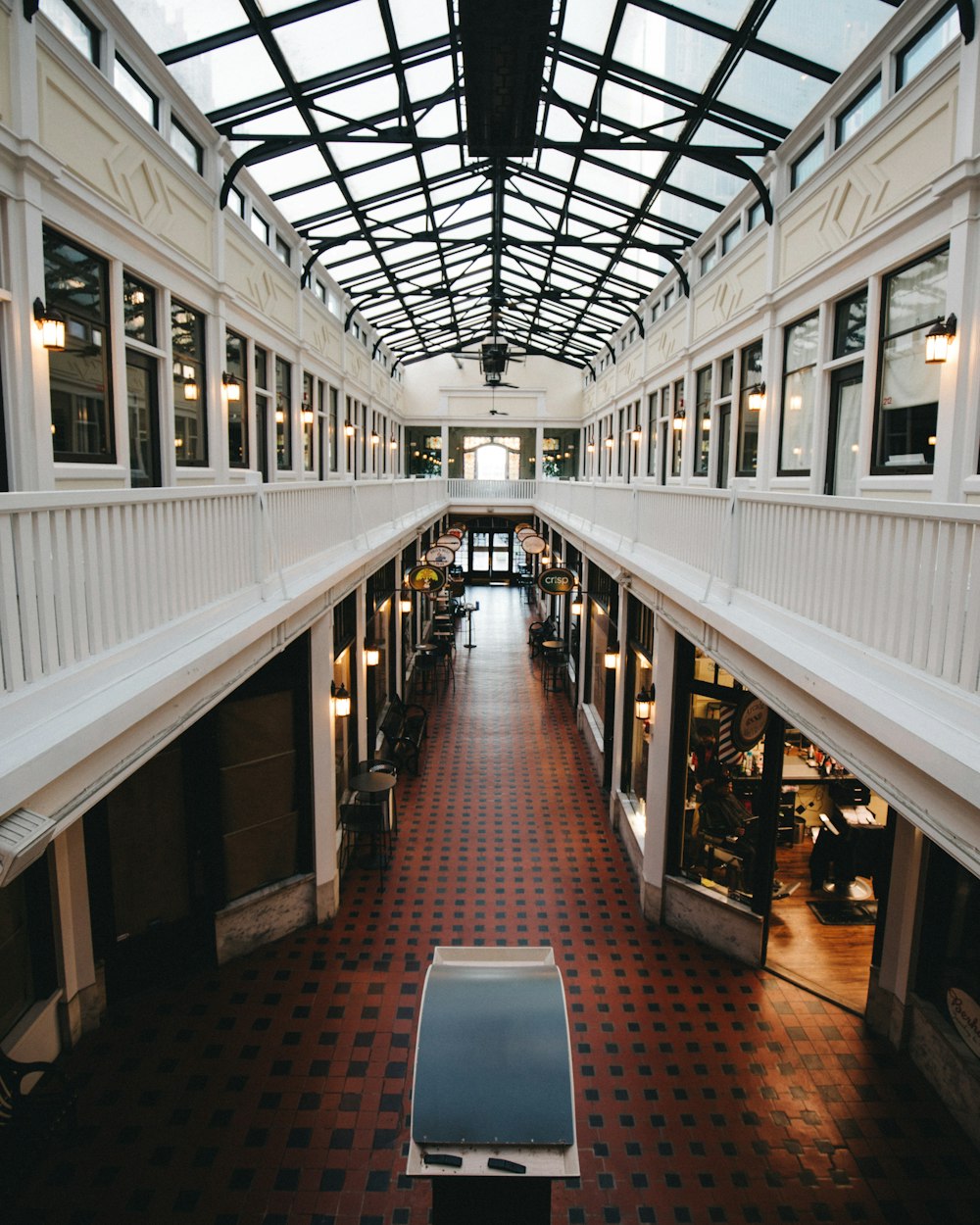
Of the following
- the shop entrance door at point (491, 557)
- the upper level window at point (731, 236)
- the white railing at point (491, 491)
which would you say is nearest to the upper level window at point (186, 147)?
the upper level window at point (731, 236)

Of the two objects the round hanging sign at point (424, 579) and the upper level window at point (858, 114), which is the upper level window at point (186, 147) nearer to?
the upper level window at point (858, 114)

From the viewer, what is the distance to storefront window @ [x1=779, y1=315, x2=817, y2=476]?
791cm

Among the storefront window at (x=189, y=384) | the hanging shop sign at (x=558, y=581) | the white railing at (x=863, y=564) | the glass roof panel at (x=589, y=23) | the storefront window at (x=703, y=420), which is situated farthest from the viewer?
the hanging shop sign at (x=558, y=581)

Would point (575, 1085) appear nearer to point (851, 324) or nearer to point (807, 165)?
point (851, 324)

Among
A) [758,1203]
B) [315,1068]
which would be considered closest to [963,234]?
[758,1203]

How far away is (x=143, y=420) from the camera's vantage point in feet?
24.2

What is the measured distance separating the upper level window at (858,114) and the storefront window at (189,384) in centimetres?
667

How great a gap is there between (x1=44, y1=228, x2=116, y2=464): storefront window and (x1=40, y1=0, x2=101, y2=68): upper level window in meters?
1.49

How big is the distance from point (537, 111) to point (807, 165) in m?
2.94

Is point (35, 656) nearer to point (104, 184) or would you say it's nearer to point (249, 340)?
point (104, 184)

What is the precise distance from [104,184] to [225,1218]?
7563mm

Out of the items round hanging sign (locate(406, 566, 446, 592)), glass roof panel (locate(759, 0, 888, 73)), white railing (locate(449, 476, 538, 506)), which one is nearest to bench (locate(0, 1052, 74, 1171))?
glass roof panel (locate(759, 0, 888, 73))

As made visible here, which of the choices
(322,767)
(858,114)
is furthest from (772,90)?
(322,767)

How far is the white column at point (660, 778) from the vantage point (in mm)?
8547
